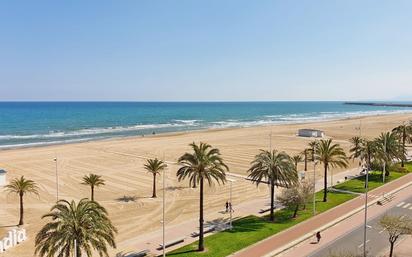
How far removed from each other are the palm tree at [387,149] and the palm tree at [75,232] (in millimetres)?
34890

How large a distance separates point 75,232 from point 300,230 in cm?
1769

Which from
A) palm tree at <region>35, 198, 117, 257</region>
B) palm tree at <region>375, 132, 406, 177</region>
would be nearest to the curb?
palm tree at <region>375, 132, 406, 177</region>

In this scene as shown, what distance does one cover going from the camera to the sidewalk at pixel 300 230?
2558 cm

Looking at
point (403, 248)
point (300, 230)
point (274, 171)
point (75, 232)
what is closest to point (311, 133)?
point (274, 171)

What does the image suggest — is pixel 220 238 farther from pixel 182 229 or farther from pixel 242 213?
pixel 242 213

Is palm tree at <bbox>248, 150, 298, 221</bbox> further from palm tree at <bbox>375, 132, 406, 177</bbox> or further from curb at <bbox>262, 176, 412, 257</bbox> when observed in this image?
palm tree at <bbox>375, 132, 406, 177</bbox>

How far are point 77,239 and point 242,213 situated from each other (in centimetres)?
1829

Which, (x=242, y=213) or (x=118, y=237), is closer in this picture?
(x=118, y=237)

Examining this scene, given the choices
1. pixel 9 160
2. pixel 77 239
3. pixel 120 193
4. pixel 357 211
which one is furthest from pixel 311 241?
pixel 9 160

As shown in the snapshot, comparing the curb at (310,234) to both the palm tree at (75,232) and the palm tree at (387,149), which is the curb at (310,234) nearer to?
the palm tree at (387,149)

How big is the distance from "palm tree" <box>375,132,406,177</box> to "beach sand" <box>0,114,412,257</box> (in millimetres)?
10758

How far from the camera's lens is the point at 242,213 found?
1358 inches

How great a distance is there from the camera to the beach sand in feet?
107

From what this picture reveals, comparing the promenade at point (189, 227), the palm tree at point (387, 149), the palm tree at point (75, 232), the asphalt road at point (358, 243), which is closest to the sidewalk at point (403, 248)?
the asphalt road at point (358, 243)
